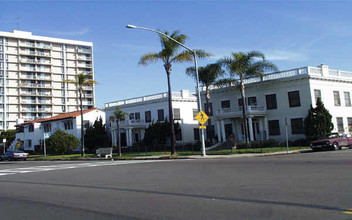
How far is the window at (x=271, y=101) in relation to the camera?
38281mm

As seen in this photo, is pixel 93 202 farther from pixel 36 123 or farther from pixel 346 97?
pixel 36 123

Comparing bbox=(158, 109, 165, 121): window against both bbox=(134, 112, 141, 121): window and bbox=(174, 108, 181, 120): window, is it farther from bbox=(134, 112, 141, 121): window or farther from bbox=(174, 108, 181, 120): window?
bbox=(134, 112, 141, 121): window

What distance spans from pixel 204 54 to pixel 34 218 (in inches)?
1045

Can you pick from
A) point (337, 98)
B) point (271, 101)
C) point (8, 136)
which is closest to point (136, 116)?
point (271, 101)

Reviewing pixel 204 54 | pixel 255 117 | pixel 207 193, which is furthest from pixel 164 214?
pixel 255 117

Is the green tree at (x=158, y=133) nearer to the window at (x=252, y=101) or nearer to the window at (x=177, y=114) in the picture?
the window at (x=177, y=114)

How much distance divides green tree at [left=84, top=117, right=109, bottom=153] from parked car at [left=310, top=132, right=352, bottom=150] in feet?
113

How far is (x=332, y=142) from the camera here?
2689cm

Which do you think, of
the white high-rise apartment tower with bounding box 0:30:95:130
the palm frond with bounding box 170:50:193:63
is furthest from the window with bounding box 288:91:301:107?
the white high-rise apartment tower with bounding box 0:30:95:130

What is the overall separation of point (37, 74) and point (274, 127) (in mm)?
77615

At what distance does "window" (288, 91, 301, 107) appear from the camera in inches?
1433

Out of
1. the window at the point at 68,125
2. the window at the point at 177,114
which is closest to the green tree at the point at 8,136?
Answer: the window at the point at 68,125

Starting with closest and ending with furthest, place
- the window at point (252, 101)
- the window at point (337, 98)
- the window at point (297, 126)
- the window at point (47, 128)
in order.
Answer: the window at point (297, 126)
the window at point (337, 98)
the window at point (252, 101)
the window at point (47, 128)

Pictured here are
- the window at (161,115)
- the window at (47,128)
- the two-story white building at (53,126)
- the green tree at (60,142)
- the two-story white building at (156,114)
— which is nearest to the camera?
the green tree at (60,142)
